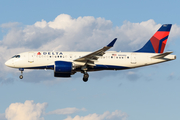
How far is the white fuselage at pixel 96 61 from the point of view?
48625 millimetres

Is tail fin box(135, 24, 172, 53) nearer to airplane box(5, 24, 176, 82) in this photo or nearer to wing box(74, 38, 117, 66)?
airplane box(5, 24, 176, 82)

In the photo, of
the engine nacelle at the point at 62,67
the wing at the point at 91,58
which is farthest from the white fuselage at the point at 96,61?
the engine nacelle at the point at 62,67

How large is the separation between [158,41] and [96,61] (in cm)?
1212

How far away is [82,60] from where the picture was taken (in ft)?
158

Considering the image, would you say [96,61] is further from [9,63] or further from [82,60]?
[9,63]

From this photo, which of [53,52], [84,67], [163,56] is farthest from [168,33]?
[53,52]

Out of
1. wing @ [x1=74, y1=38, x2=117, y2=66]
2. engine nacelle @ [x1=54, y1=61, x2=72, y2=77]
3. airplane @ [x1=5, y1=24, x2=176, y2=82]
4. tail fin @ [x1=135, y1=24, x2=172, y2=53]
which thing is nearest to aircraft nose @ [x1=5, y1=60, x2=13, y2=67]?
airplane @ [x1=5, y1=24, x2=176, y2=82]

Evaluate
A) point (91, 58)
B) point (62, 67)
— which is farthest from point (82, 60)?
point (62, 67)

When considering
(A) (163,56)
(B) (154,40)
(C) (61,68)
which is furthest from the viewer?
(B) (154,40)

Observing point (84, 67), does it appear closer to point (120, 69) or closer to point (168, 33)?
point (120, 69)

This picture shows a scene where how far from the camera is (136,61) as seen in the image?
51.1 m

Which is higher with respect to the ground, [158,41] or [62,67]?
[158,41]

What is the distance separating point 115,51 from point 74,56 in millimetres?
6792

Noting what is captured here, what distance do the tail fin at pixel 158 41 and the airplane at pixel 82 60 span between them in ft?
3.06
